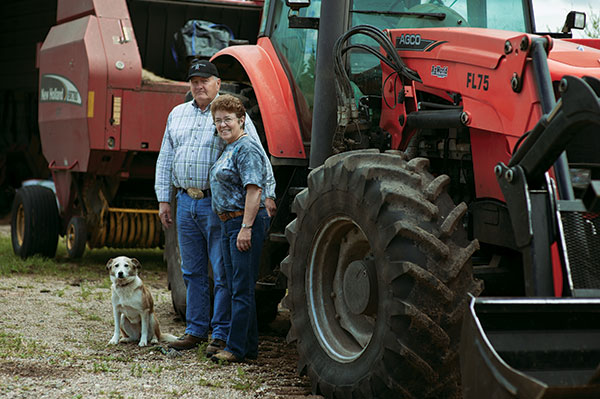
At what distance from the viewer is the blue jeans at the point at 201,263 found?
5.13 meters

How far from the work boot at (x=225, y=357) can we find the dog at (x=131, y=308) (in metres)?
0.68

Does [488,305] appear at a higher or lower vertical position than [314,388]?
higher

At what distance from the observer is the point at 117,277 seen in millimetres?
5453

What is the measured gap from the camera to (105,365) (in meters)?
4.84

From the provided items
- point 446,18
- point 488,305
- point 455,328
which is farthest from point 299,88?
point 488,305

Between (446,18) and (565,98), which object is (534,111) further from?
(446,18)

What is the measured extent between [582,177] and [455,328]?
960mm

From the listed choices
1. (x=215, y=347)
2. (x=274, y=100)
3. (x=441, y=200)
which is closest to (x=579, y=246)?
(x=441, y=200)

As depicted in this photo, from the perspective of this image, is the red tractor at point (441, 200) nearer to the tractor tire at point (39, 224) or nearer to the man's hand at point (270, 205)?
the man's hand at point (270, 205)

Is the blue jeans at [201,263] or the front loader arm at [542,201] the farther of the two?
the blue jeans at [201,263]

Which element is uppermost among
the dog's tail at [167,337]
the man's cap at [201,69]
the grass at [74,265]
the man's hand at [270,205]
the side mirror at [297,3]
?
the side mirror at [297,3]

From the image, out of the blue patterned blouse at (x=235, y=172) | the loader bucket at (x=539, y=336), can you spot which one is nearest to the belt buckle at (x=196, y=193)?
the blue patterned blouse at (x=235, y=172)

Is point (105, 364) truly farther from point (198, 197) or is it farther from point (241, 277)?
point (198, 197)

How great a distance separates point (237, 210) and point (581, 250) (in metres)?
2.25
